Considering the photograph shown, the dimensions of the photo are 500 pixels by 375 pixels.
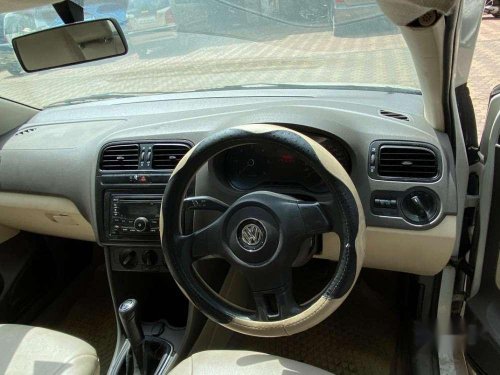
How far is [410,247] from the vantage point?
1.89 meters

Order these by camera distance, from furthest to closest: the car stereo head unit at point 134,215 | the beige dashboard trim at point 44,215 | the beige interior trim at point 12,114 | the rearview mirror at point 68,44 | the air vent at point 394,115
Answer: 1. the beige interior trim at point 12,114
2. the beige dashboard trim at point 44,215
3. the rearview mirror at point 68,44
4. the car stereo head unit at point 134,215
5. the air vent at point 394,115

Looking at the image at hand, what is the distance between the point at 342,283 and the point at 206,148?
1.76 feet

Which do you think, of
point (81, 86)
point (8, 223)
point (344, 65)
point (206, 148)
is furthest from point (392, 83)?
point (81, 86)

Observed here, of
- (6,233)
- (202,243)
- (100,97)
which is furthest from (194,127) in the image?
(6,233)

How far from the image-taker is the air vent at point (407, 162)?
5.91 feet

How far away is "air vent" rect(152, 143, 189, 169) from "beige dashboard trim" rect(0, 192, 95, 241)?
49 centimetres

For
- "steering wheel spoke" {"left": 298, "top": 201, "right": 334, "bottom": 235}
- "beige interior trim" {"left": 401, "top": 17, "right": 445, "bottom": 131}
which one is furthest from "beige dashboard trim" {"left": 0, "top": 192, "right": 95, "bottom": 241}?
"beige interior trim" {"left": 401, "top": 17, "right": 445, "bottom": 131}

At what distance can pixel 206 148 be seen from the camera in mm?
1593

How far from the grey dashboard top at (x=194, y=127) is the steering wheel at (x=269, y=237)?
31 centimetres

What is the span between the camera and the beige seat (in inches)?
66.6

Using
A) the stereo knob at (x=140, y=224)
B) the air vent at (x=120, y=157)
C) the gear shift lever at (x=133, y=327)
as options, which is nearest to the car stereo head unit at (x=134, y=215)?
the stereo knob at (x=140, y=224)

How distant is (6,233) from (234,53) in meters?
1.86

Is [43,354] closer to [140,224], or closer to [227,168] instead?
[140,224]

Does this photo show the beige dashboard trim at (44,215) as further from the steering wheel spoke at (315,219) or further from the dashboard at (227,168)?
the steering wheel spoke at (315,219)
